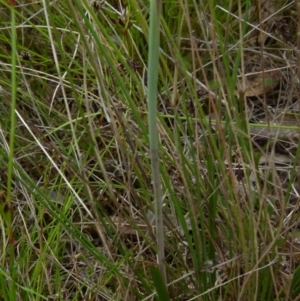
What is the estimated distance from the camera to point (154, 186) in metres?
0.82

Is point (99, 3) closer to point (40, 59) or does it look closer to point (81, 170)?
point (81, 170)

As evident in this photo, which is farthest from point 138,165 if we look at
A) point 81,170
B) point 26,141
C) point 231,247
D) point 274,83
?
point 274,83

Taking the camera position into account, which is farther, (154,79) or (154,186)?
(154,186)

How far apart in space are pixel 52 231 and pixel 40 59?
533mm

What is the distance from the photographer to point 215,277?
1.01 m

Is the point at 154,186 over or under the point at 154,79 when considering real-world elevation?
under

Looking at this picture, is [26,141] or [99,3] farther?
[26,141]

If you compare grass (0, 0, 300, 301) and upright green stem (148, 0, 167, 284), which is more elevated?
upright green stem (148, 0, 167, 284)

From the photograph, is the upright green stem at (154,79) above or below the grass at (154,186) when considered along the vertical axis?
above

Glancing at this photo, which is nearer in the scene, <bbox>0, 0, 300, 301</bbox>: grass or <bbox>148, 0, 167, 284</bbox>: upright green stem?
<bbox>148, 0, 167, 284</bbox>: upright green stem

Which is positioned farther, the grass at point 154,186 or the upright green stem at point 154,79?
the grass at point 154,186

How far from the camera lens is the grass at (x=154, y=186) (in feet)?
3.04

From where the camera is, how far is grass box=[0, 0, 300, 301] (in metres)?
0.93

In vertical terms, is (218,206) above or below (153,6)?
below
